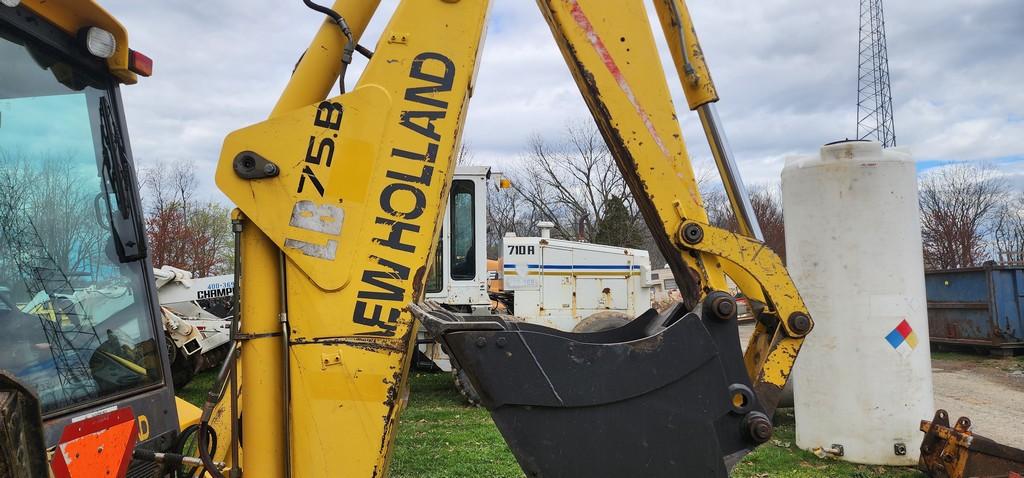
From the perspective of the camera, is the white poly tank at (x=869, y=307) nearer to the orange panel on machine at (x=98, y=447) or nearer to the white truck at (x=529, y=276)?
the white truck at (x=529, y=276)

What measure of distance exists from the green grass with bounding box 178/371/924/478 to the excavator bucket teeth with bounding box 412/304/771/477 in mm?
3699

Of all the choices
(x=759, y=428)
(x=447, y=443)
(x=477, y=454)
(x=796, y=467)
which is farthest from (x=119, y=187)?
(x=796, y=467)

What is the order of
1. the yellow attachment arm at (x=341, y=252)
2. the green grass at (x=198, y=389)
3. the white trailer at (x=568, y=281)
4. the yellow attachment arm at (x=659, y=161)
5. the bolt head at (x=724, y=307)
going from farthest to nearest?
1. the white trailer at (x=568, y=281)
2. the green grass at (x=198, y=389)
3. the yellow attachment arm at (x=659, y=161)
4. the bolt head at (x=724, y=307)
5. the yellow attachment arm at (x=341, y=252)

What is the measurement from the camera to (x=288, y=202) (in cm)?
243

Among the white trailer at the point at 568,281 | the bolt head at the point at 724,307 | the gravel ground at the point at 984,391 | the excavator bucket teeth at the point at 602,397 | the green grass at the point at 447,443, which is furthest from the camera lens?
the white trailer at the point at 568,281

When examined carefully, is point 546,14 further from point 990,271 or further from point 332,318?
point 990,271

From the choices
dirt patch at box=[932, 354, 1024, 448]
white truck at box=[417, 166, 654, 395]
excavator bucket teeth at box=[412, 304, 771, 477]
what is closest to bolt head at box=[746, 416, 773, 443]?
excavator bucket teeth at box=[412, 304, 771, 477]

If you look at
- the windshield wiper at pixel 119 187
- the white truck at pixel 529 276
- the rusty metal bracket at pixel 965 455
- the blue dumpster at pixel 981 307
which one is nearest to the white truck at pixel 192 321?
the white truck at pixel 529 276

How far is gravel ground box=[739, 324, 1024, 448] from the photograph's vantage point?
7.88 m

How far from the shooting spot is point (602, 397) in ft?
7.69

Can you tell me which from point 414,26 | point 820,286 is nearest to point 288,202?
point 414,26

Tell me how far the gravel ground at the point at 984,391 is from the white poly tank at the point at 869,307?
98 cm

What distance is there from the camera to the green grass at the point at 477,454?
18.8 ft

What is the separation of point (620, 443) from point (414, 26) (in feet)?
5.27
